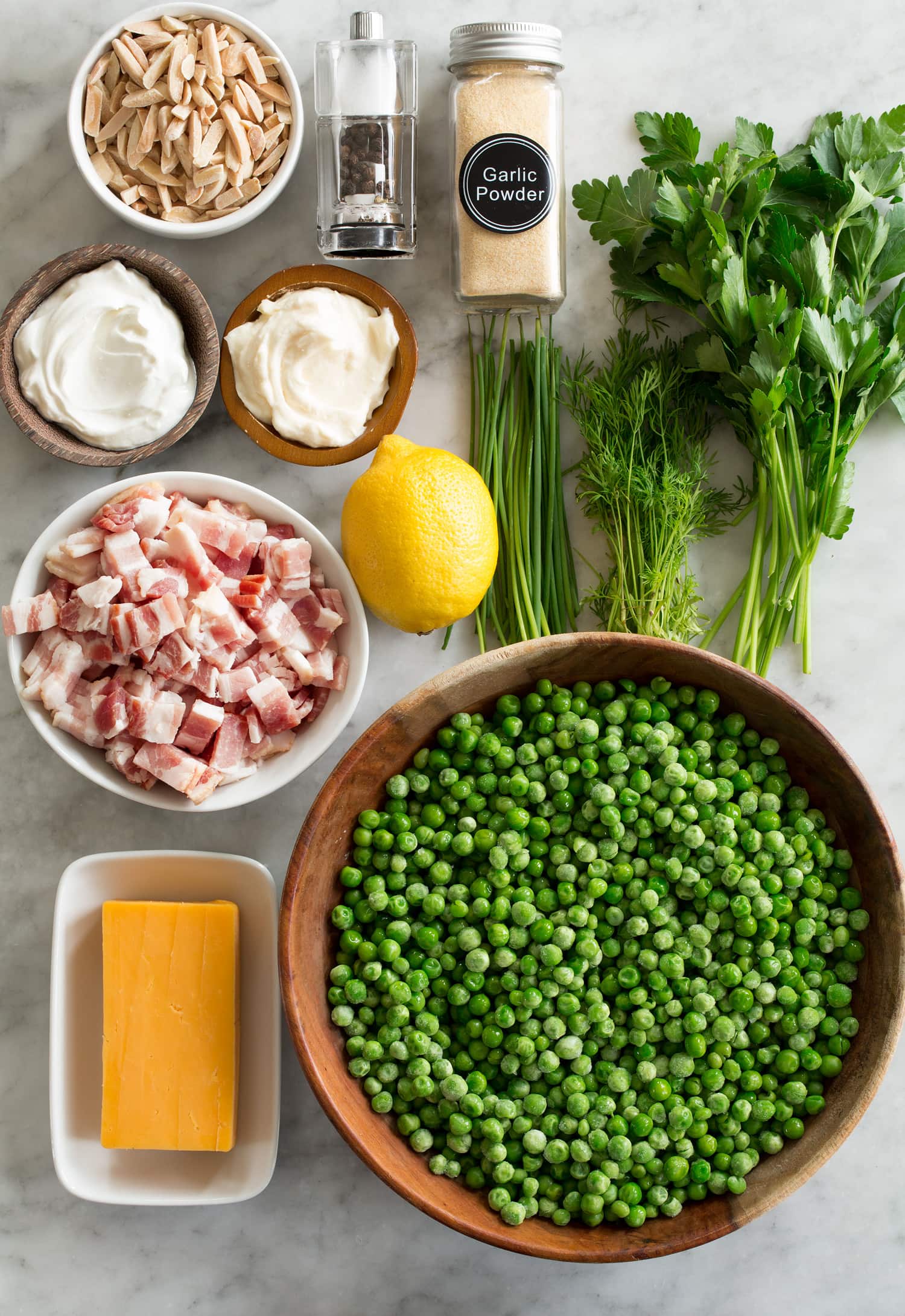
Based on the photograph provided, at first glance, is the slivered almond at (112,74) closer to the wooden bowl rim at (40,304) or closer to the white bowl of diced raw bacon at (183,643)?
the wooden bowl rim at (40,304)

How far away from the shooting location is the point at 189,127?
155 centimetres

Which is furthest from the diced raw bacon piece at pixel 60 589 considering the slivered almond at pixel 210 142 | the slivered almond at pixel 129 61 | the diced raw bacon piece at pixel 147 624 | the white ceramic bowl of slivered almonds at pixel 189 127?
the slivered almond at pixel 129 61

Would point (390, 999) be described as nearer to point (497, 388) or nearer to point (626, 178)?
point (497, 388)

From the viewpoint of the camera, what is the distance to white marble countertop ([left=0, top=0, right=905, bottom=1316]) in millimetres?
1685

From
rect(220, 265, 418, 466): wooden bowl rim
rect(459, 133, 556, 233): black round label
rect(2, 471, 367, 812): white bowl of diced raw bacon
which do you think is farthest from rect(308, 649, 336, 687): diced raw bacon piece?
rect(459, 133, 556, 233): black round label

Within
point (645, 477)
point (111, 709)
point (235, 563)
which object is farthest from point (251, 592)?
point (645, 477)

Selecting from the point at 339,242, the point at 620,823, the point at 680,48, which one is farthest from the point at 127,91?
the point at 620,823

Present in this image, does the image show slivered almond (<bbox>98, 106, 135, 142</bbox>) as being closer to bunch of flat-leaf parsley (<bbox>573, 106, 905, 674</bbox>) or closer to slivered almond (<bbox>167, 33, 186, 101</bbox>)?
slivered almond (<bbox>167, 33, 186, 101</bbox>)

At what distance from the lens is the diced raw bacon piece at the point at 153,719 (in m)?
1.47

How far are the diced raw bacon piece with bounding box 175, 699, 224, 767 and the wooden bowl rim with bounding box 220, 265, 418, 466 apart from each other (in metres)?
0.42

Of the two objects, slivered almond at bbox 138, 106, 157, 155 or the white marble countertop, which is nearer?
slivered almond at bbox 138, 106, 157, 155

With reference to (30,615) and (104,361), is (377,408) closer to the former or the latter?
(104,361)

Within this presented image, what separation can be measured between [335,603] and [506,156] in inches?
29.1

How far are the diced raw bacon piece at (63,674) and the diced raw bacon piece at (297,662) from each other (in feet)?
0.95
